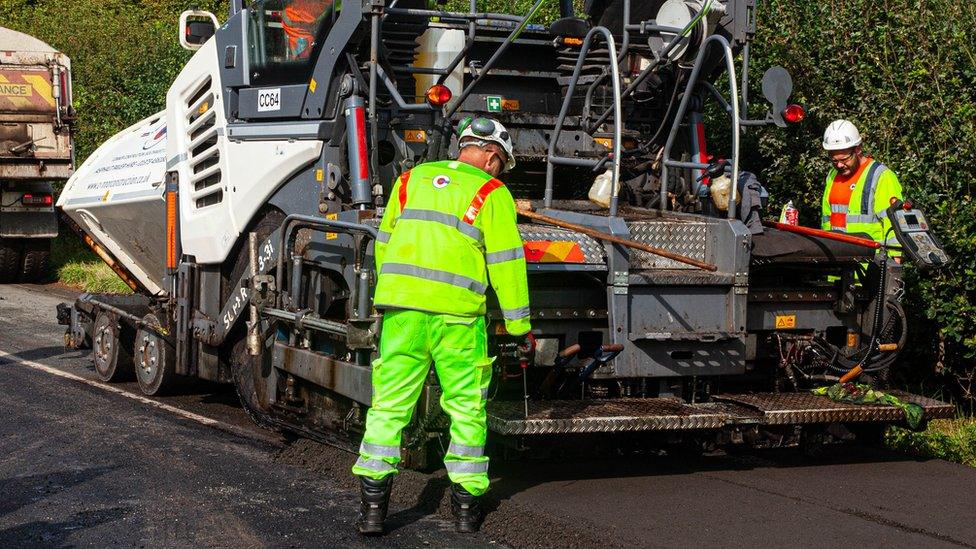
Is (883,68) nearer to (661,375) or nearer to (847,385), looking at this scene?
(847,385)

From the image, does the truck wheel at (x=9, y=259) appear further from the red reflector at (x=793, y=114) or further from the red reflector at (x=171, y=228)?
the red reflector at (x=793, y=114)

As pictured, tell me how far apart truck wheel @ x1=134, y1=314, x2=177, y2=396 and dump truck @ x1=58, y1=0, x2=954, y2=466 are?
0.17 ft

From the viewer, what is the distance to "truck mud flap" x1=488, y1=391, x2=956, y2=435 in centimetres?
587

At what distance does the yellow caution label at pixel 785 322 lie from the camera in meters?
7.06

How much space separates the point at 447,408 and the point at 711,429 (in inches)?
57.4

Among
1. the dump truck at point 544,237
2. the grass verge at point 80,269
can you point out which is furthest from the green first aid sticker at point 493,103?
the grass verge at point 80,269

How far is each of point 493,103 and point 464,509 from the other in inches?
123

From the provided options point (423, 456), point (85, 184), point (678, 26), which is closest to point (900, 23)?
point (678, 26)

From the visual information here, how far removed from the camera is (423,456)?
241 inches

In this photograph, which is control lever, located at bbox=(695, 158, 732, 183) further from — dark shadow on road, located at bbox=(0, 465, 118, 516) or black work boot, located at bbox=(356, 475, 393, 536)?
dark shadow on road, located at bbox=(0, 465, 118, 516)

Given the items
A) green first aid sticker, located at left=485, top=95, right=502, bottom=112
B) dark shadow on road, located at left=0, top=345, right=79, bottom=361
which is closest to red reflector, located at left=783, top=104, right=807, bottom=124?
green first aid sticker, located at left=485, top=95, right=502, bottom=112

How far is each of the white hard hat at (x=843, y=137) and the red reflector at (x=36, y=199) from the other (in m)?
12.6

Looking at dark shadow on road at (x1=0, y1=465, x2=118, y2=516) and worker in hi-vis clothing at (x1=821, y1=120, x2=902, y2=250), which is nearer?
dark shadow on road at (x1=0, y1=465, x2=118, y2=516)

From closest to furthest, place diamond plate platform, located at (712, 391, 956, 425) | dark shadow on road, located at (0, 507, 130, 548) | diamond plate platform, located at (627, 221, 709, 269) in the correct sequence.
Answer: dark shadow on road, located at (0, 507, 130, 548) < diamond plate platform, located at (712, 391, 956, 425) < diamond plate platform, located at (627, 221, 709, 269)
